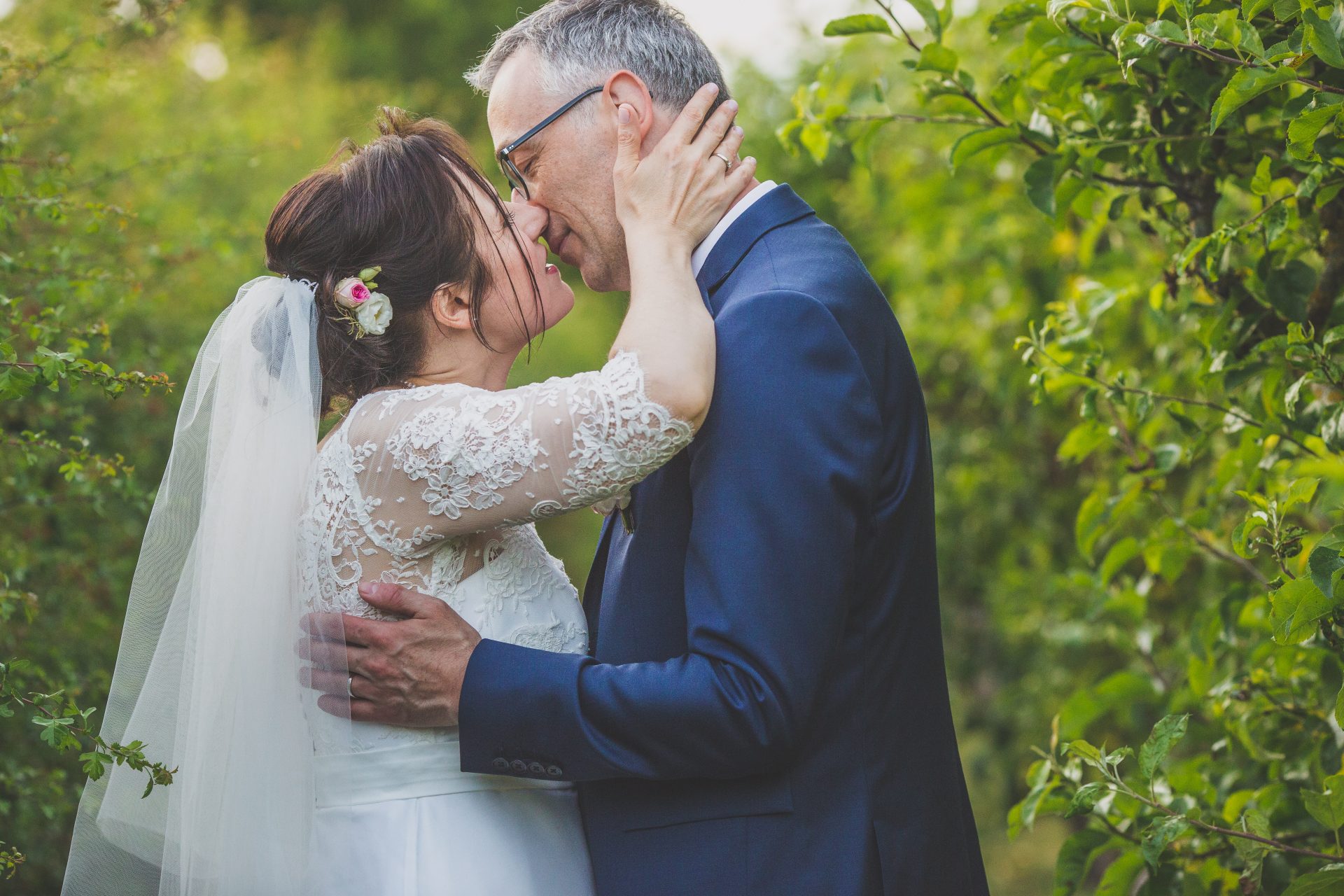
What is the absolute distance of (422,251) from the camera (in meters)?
2.34

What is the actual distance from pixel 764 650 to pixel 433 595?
69 cm

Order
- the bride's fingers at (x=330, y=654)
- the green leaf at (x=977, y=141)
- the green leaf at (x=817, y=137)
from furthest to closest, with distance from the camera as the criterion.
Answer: the green leaf at (x=817, y=137), the green leaf at (x=977, y=141), the bride's fingers at (x=330, y=654)

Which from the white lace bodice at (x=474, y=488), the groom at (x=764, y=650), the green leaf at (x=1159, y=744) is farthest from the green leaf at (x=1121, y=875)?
the white lace bodice at (x=474, y=488)

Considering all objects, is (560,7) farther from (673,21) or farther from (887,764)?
(887,764)

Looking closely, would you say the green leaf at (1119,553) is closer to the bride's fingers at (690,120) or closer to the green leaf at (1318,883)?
the green leaf at (1318,883)

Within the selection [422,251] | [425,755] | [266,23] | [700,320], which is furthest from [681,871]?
[266,23]

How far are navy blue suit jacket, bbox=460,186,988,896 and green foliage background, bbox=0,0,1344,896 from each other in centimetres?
37

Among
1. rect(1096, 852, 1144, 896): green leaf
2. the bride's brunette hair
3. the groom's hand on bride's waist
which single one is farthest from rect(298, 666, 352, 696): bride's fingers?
rect(1096, 852, 1144, 896): green leaf

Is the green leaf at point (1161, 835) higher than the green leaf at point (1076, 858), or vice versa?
the green leaf at point (1161, 835)

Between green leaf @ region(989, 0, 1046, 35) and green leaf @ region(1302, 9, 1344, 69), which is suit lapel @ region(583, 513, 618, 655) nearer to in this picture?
green leaf @ region(989, 0, 1046, 35)

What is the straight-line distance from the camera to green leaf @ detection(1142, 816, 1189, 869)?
1998 millimetres

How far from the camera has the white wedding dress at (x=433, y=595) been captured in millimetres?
2020

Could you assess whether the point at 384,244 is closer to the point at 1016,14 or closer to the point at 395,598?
the point at 395,598

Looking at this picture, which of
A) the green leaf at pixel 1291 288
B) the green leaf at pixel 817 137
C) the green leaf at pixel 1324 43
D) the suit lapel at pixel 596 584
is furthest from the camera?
the green leaf at pixel 817 137
